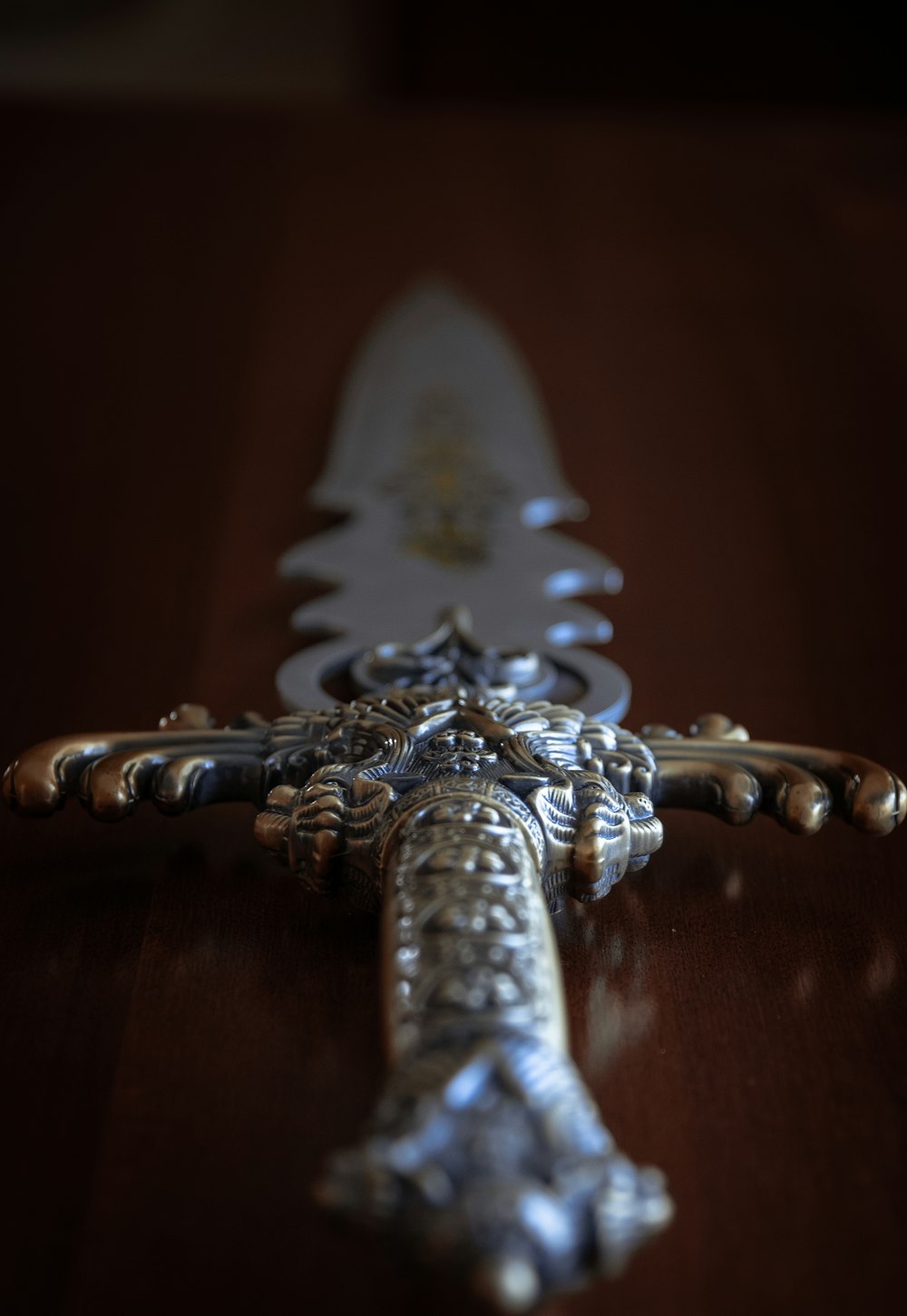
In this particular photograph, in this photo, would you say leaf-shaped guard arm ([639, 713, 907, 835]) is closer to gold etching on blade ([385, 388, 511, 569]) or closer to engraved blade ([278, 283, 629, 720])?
engraved blade ([278, 283, 629, 720])

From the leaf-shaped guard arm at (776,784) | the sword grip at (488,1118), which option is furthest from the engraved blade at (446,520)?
the sword grip at (488,1118)

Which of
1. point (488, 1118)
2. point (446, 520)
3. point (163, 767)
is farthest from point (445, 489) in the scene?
point (488, 1118)

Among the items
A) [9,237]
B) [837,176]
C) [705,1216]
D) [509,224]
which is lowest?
[705,1216]

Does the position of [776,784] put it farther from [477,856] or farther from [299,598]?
[299,598]

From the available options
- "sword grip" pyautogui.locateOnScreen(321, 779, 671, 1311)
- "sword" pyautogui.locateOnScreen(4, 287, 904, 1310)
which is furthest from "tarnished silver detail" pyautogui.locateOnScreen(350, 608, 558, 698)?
"sword grip" pyautogui.locateOnScreen(321, 779, 671, 1311)

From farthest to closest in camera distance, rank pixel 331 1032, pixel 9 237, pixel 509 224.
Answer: pixel 509 224 < pixel 9 237 < pixel 331 1032

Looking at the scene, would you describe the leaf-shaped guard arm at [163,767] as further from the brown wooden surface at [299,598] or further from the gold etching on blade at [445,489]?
the gold etching on blade at [445,489]

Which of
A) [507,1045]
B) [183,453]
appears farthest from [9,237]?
[507,1045]

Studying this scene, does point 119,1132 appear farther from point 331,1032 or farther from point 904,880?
point 904,880
